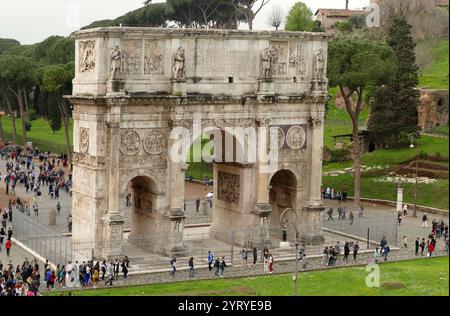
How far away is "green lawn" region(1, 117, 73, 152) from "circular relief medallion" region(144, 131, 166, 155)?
4367 cm

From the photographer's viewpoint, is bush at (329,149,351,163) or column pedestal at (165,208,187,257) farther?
bush at (329,149,351,163)

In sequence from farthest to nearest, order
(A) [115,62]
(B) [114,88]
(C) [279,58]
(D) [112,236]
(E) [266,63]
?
1. (C) [279,58]
2. (E) [266,63]
3. (D) [112,236]
4. (B) [114,88]
5. (A) [115,62]

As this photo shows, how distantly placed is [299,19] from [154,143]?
6186 centimetres

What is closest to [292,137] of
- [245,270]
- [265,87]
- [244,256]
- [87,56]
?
[265,87]

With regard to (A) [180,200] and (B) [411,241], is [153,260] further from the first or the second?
(B) [411,241]

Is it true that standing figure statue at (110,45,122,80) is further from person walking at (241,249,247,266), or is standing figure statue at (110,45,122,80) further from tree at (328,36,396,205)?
tree at (328,36,396,205)

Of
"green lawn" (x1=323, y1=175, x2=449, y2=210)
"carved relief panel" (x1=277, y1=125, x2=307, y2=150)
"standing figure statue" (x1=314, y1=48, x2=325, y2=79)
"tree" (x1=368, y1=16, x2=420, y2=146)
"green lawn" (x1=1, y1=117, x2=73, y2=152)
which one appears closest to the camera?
"carved relief panel" (x1=277, y1=125, x2=307, y2=150)

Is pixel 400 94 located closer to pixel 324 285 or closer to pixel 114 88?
pixel 114 88

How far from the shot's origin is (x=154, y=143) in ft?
133

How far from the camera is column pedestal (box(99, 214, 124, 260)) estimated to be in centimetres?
3881

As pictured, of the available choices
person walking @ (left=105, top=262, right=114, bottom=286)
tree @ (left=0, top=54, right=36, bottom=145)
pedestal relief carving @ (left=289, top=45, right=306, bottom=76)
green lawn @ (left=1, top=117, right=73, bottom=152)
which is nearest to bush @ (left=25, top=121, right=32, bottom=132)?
green lawn @ (left=1, top=117, right=73, bottom=152)

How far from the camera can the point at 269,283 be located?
36.2 meters

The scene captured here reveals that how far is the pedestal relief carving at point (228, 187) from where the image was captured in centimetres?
Result: 4412
